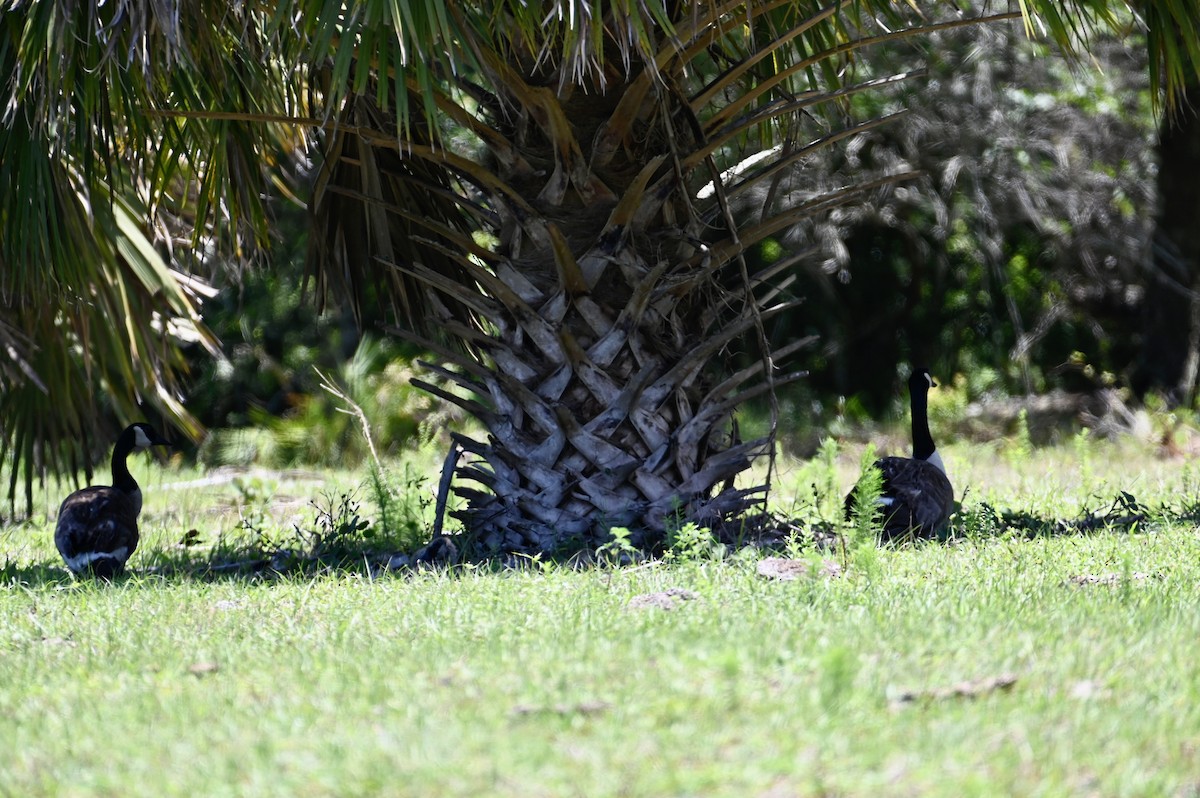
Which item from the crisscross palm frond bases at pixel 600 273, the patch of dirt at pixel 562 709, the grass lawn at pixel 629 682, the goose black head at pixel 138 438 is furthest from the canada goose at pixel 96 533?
the patch of dirt at pixel 562 709

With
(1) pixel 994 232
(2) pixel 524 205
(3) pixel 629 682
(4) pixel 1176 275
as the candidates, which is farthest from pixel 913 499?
(1) pixel 994 232

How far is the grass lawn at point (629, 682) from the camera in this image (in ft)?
10.5

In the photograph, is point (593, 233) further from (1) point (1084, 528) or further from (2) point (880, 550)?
(1) point (1084, 528)

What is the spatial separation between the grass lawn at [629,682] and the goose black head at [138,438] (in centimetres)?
195

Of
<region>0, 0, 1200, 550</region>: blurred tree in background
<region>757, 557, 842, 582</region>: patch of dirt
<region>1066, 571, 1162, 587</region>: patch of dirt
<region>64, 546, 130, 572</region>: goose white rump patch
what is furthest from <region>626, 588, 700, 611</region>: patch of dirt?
<region>64, 546, 130, 572</region>: goose white rump patch

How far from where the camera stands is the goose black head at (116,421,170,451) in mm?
7777

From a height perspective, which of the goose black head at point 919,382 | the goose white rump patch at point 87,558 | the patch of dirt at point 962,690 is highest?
the goose black head at point 919,382

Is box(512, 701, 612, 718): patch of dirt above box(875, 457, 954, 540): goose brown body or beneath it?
beneath

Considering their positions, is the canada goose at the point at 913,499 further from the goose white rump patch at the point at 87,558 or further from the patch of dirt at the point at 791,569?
the goose white rump patch at the point at 87,558

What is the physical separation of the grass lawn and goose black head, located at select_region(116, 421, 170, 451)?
1955 mm

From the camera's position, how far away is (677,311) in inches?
266

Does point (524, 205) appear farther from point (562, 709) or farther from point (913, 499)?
point (562, 709)

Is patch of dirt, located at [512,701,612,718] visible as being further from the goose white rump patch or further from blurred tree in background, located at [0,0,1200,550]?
the goose white rump patch

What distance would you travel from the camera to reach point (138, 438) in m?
7.88
